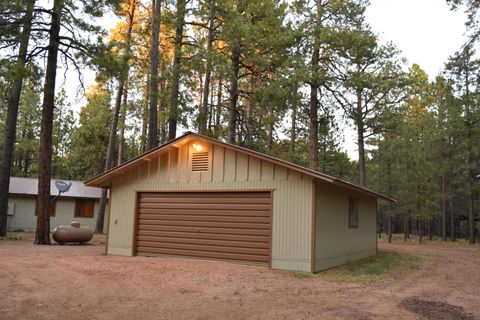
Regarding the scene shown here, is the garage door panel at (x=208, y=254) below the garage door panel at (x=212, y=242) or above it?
below

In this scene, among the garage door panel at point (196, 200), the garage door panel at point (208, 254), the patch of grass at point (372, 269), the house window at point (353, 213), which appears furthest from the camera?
the house window at point (353, 213)

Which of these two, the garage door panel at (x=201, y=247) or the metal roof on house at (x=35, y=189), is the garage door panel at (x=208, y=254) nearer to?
the garage door panel at (x=201, y=247)

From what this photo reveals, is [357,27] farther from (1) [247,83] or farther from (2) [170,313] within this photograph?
(2) [170,313]

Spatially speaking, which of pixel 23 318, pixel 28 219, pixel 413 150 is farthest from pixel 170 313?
pixel 413 150

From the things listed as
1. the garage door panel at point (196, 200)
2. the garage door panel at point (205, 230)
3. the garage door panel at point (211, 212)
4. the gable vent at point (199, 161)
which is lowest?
the garage door panel at point (205, 230)

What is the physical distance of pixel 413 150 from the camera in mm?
28500

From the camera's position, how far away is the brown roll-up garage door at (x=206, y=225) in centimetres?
1134

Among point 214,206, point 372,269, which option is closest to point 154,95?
point 214,206

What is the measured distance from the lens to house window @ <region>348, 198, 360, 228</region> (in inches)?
528

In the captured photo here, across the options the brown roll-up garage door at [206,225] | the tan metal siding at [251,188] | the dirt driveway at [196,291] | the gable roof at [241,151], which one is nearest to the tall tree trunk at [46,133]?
the gable roof at [241,151]

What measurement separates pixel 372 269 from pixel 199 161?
18.4 feet

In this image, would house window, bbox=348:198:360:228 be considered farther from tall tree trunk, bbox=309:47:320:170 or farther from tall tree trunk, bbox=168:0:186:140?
tall tree trunk, bbox=168:0:186:140

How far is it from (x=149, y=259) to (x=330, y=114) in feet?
35.3

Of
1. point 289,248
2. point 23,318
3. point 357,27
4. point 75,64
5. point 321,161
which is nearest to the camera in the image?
point 23,318
